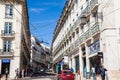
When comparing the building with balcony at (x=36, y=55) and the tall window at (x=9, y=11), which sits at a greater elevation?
the tall window at (x=9, y=11)

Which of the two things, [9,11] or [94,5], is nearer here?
[94,5]

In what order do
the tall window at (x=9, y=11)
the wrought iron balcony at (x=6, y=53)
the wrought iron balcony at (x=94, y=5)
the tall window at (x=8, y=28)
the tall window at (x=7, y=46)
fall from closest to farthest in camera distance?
the wrought iron balcony at (x=94, y=5), the wrought iron balcony at (x=6, y=53), the tall window at (x=7, y=46), the tall window at (x=8, y=28), the tall window at (x=9, y=11)

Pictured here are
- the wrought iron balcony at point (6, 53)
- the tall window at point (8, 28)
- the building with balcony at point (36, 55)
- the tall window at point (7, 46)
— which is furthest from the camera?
the building with balcony at point (36, 55)

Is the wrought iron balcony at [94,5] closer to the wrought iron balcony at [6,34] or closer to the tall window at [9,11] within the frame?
the wrought iron balcony at [6,34]

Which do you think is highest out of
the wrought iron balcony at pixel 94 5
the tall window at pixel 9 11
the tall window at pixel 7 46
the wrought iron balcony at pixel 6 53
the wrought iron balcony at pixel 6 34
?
the tall window at pixel 9 11

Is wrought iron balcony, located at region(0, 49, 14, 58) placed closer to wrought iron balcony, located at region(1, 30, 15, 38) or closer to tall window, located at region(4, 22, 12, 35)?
wrought iron balcony, located at region(1, 30, 15, 38)

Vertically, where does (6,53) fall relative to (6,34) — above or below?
below

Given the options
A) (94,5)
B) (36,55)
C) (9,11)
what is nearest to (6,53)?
(9,11)

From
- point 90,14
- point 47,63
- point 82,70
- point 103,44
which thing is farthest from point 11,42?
point 47,63

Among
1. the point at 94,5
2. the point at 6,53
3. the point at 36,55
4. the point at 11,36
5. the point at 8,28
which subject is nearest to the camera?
the point at 94,5

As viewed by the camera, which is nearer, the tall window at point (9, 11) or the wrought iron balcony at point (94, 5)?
the wrought iron balcony at point (94, 5)

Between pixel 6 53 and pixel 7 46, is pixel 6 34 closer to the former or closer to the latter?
pixel 7 46

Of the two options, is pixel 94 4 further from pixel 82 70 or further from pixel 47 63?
pixel 47 63

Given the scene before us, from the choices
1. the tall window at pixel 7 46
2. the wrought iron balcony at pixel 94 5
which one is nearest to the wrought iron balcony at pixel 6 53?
the tall window at pixel 7 46
